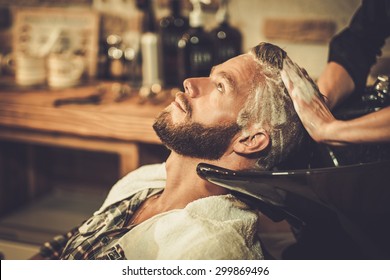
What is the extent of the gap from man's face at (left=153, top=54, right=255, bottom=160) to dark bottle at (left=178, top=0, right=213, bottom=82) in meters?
0.85

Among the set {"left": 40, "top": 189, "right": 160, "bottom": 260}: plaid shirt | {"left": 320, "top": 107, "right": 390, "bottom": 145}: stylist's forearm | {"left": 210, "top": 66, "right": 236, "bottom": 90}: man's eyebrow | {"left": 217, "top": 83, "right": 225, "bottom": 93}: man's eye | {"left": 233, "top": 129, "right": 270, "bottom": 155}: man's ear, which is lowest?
{"left": 40, "top": 189, "right": 160, "bottom": 260}: plaid shirt

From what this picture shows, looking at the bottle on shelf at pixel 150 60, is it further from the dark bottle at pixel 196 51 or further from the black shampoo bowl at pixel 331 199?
the black shampoo bowl at pixel 331 199

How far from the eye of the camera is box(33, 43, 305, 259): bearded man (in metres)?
1.10

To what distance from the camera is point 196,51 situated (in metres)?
2.05

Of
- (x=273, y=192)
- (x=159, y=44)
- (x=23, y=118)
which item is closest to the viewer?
(x=273, y=192)

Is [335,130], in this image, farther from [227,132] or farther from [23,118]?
[23,118]

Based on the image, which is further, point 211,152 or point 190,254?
point 211,152

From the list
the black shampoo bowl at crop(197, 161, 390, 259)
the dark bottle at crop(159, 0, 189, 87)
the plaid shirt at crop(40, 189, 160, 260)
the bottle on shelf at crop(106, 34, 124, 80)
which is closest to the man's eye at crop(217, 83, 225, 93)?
the black shampoo bowl at crop(197, 161, 390, 259)

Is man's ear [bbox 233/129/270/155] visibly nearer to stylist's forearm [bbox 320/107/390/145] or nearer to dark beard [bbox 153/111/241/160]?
dark beard [bbox 153/111/241/160]

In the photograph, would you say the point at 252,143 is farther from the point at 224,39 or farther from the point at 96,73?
the point at 96,73

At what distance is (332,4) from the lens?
6.87 feet

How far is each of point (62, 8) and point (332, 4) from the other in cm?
139

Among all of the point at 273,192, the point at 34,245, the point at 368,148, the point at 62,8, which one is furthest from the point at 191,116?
the point at 62,8

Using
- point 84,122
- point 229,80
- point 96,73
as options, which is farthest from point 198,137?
point 96,73
